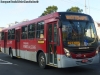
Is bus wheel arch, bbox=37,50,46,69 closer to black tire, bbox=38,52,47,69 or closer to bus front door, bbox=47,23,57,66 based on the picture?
black tire, bbox=38,52,47,69

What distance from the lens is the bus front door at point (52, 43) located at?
A: 977 cm

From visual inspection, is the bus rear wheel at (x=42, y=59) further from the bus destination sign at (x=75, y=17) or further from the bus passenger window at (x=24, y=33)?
the bus passenger window at (x=24, y=33)

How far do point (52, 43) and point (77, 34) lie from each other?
1448 mm

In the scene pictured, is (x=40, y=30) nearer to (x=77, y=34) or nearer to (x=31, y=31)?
(x=31, y=31)

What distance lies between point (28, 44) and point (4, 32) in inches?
296

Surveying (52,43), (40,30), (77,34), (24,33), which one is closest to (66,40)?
(77,34)

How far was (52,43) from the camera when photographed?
1006 centimetres

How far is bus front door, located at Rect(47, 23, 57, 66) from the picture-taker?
977cm

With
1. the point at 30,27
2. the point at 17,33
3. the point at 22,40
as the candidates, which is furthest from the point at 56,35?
the point at 17,33

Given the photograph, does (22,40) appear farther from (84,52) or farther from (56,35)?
(84,52)

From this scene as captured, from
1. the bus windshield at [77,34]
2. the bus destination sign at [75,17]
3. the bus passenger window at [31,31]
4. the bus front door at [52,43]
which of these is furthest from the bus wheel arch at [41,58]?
the bus destination sign at [75,17]

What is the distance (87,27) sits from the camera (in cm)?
980

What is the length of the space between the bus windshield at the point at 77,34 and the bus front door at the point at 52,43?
28.3 inches

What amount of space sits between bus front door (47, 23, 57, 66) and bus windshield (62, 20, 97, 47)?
718 mm
